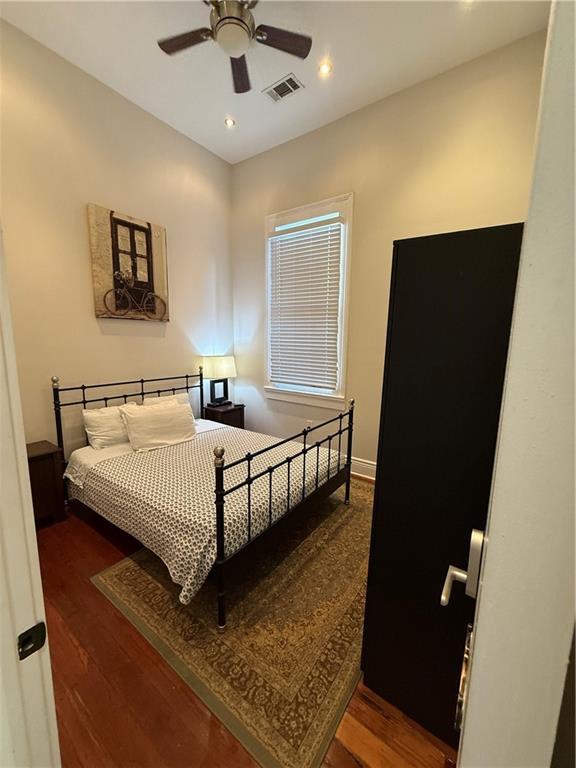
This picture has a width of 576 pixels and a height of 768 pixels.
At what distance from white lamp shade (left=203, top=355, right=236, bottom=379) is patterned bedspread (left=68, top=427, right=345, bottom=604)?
130cm

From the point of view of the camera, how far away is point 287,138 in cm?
354

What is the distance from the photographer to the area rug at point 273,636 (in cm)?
127

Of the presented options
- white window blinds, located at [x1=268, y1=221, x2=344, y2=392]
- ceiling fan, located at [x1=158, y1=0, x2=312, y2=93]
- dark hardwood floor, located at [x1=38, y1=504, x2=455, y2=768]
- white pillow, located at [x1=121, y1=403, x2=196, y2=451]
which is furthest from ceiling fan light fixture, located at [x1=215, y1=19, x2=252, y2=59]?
dark hardwood floor, located at [x1=38, y1=504, x2=455, y2=768]

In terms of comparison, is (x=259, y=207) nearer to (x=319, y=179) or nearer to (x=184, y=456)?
(x=319, y=179)

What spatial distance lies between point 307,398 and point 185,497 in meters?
2.21

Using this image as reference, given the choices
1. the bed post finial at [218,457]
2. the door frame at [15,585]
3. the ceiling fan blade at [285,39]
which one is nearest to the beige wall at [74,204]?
the ceiling fan blade at [285,39]

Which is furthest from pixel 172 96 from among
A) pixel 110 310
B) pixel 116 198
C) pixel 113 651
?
pixel 113 651

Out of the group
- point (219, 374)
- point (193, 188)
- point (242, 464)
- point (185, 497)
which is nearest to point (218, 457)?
point (185, 497)

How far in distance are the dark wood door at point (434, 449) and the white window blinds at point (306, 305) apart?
7.85 feet

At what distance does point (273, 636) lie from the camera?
5.35 feet

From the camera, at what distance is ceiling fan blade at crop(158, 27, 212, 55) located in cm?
196

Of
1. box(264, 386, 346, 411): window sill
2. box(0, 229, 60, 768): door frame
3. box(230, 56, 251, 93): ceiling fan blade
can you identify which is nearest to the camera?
box(0, 229, 60, 768): door frame

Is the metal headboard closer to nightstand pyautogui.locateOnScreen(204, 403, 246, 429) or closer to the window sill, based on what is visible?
nightstand pyautogui.locateOnScreen(204, 403, 246, 429)

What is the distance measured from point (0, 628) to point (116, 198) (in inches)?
142
